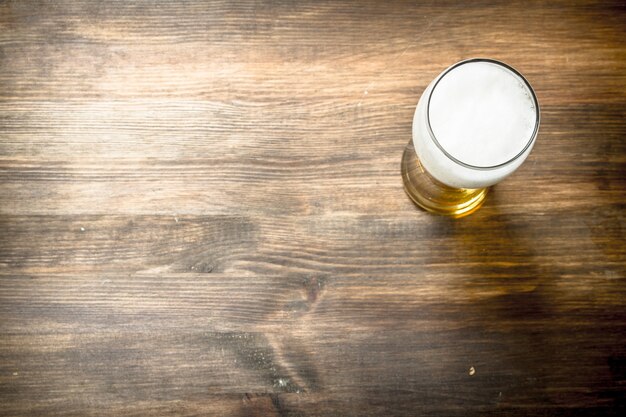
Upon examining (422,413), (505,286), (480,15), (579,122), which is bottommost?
(422,413)

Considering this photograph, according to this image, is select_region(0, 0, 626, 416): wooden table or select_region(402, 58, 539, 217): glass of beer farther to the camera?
select_region(0, 0, 626, 416): wooden table

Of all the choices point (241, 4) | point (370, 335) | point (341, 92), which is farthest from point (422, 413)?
point (241, 4)

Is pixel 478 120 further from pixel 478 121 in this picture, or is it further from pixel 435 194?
pixel 435 194

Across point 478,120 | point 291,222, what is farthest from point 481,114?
point 291,222

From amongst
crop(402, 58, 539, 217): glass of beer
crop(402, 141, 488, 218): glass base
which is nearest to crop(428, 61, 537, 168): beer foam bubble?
crop(402, 58, 539, 217): glass of beer

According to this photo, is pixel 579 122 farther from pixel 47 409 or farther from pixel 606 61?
pixel 47 409

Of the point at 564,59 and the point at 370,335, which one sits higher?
the point at 564,59

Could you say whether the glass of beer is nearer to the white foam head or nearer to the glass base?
the white foam head
